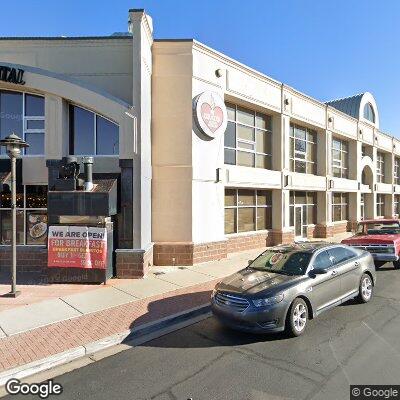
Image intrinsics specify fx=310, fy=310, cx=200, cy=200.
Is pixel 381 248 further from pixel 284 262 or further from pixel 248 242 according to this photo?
pixel 284 262

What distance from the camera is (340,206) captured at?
22.9 m

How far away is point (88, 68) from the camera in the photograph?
10406mm

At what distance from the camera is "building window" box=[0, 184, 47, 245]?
10.5 metres

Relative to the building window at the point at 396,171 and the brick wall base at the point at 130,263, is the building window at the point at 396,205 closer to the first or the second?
the building window at the point at 396,171

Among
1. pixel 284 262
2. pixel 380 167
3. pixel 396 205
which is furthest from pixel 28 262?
pixel 396 205

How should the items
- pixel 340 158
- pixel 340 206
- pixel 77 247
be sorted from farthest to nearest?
pixel 340 158
pixel 340 206
pixel 77 247

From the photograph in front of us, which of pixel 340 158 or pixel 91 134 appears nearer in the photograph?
pixel 91 134

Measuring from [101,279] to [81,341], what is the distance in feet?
12.0

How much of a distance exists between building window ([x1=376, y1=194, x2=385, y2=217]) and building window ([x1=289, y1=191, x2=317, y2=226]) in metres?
11.8

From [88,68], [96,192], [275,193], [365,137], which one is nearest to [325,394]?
[96,192]

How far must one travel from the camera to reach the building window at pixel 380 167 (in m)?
28.2

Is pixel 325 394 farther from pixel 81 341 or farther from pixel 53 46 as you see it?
pixel 53 46

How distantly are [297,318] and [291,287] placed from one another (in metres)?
0.55

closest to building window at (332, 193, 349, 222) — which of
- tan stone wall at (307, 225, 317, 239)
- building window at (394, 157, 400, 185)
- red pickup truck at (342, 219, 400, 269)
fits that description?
tan stone wall at (307, 225, 317, 239)
